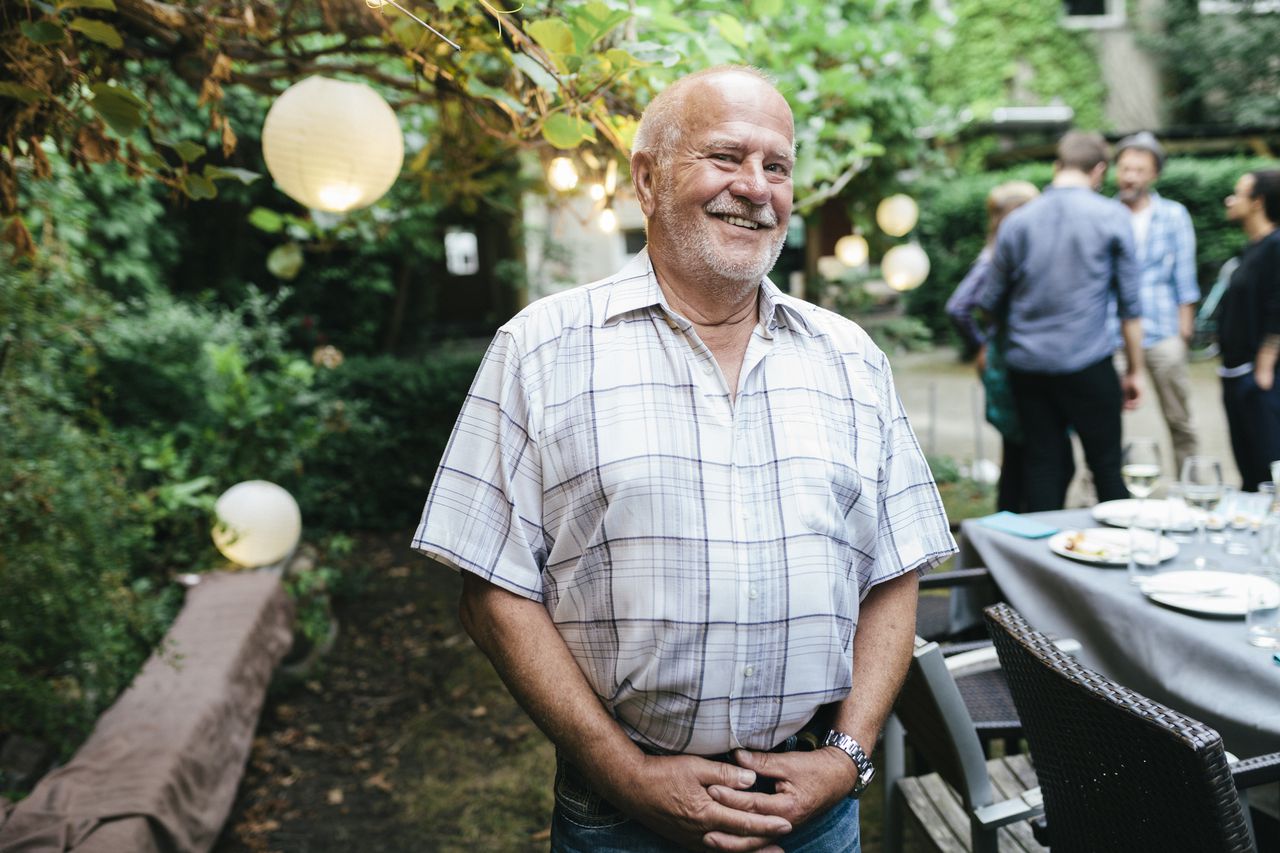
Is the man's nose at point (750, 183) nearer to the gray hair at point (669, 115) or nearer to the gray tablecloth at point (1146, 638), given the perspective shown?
the gray hair at point (669, 115)

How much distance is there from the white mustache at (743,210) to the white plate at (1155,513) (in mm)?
1778

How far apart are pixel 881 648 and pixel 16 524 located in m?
2.72

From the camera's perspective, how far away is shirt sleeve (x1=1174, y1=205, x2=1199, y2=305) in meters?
4.98

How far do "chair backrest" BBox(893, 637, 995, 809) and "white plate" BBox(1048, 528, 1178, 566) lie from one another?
2.53ft

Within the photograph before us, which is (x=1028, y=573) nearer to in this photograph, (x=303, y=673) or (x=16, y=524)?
(x=16, y=524)

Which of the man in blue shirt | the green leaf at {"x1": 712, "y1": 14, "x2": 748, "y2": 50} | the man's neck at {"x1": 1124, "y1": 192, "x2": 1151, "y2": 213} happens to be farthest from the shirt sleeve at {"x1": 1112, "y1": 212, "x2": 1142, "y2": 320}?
the green leaf at {"x1": 712, "y1": 14, "x2": 748, "y2": 50}

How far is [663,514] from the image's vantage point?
1.44 m

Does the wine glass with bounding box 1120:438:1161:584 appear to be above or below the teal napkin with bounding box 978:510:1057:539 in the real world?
above

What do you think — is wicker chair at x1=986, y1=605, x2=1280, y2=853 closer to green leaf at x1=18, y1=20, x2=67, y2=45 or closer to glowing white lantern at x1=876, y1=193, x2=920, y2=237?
green leaf at x1=18, y1=20, x2=67, y2=45

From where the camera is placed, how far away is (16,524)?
2.90m

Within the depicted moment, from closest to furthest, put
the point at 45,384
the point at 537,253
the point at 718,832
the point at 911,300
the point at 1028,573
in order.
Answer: the point at 718,832 < the point at 1028,573 < the point at 45,384 < the point at 537,253 < the point at 911,300

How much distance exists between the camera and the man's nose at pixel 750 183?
1551 mm

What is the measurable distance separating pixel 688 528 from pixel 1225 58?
63.9ft

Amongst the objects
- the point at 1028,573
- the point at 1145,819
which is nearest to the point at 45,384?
the point at 1028,573
